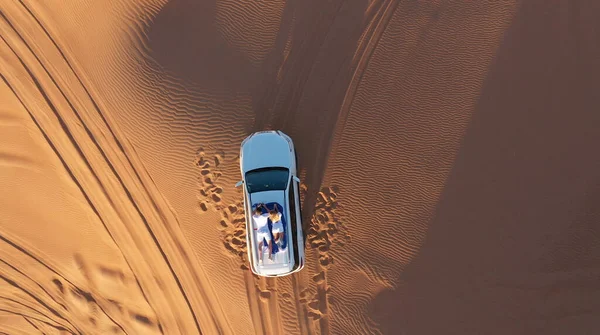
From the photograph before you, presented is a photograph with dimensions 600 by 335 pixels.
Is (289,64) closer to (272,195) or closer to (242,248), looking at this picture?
(272,195)

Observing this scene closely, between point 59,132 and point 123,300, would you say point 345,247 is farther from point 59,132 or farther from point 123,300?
point 59,132

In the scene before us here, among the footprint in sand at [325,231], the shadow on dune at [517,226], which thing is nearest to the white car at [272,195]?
the footprint in sand at [325,231]

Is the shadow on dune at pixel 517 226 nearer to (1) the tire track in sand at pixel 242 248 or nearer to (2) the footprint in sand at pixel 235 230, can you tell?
(1) the tire track in sand at pixel 242 248

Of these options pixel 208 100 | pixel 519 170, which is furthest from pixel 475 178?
pixel 208 100

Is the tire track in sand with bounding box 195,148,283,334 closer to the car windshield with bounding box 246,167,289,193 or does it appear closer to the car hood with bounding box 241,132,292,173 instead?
the car hood with bounding box 241,132,292,173

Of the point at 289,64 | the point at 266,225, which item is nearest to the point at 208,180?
the point at 266,225

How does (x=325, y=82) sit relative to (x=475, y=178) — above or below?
above

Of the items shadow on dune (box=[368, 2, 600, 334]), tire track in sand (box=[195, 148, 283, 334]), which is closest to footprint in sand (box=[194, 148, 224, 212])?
tire track in sand (box=[195, 148, 283, 334])
